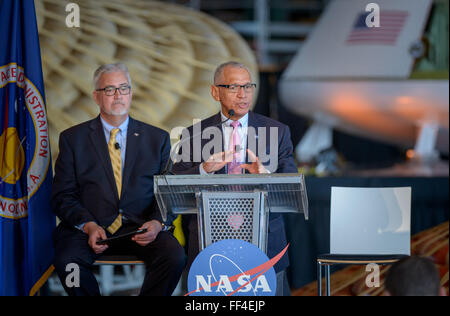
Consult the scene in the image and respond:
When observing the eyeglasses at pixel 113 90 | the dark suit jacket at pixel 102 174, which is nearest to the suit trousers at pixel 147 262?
the dark suit jacket at pixel 102 174

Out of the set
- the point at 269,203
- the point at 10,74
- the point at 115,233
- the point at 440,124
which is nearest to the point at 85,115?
the point at 10,74

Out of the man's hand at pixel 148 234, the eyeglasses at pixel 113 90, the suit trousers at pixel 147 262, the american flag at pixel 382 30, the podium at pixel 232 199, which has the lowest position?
the suit trousers at pixel 147 262

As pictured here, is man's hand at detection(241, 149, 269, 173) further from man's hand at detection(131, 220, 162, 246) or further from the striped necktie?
the striped necktie

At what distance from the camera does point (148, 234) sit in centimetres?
283

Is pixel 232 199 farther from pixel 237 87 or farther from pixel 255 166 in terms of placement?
pixel 237 87

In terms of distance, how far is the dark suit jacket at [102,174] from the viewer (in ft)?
9.81

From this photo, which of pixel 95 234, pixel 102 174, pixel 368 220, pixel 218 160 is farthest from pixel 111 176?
pixel 368 220

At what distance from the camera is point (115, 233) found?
9.75 feet

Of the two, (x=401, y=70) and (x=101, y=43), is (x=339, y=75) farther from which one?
(x=101, y=43)

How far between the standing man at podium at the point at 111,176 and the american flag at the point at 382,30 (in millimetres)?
3947

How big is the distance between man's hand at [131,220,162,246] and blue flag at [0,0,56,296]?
0.56 meters

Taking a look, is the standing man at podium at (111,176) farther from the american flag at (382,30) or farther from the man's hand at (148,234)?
the american flag at (382,30)

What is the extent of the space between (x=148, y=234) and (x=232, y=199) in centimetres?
53
